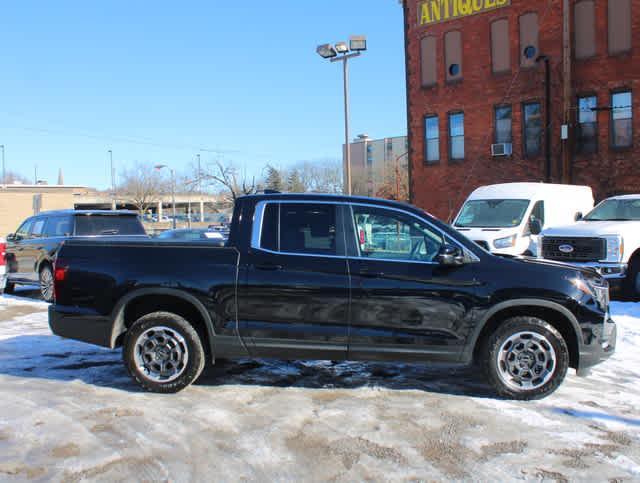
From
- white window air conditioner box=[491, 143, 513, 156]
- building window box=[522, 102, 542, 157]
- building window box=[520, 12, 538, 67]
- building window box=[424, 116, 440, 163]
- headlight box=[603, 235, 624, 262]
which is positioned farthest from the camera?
building window box=[424, 116, 440, 163]

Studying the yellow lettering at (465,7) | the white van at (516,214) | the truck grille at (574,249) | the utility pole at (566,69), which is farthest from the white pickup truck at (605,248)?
the yellow lettering at (465,7)

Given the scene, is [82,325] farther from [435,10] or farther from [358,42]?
Result: [435,10]

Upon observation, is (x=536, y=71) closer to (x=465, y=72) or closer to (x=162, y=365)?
(x=465, y=72)

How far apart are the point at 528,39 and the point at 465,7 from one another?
3119 millimetres

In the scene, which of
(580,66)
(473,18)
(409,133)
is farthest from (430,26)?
(580,66)

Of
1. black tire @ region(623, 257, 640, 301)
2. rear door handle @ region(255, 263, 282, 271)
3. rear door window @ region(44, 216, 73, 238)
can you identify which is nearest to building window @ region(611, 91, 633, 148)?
black tire @ region(623, 257, 640, 301)

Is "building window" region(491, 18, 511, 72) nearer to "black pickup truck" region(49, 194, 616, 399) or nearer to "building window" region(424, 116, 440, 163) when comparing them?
"building window" region(424, 116, 440, 163)

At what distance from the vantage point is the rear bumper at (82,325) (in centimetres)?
579

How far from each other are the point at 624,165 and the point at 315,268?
19497 mm

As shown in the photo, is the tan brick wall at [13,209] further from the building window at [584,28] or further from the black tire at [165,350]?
the black tire at [165,350]

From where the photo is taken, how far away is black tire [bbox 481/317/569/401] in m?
5.39

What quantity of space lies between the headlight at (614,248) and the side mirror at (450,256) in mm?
6424

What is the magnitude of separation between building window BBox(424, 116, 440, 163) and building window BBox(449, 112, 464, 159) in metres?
0.63

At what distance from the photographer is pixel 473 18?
2475cm
